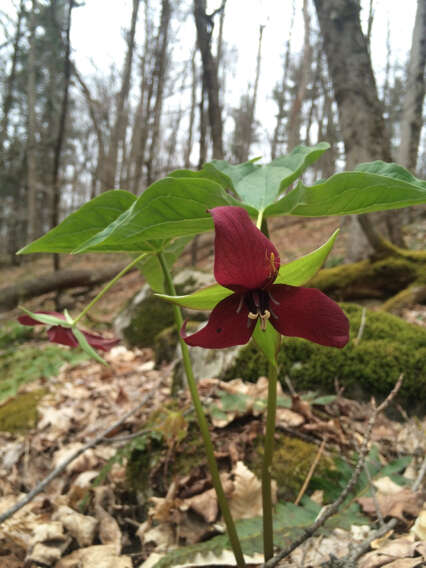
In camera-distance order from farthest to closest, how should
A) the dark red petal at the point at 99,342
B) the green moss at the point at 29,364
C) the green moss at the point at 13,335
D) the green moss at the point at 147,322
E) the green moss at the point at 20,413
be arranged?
the green moss at the point at 13,335, the green moss at the point at 147,322, the green moss at the point at 29,364, the green moss at the point at 20,413, the dark red petal at the point at 99,342

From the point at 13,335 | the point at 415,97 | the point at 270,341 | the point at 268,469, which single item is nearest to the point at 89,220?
the point at 270,341

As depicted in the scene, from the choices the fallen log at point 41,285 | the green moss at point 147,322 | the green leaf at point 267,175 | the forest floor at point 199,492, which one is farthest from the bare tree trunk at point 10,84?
the green leaf at point 267,175

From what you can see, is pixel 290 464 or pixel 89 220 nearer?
pixel 89 220

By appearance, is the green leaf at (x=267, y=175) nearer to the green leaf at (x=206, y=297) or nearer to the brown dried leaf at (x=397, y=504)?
the green leaf at (x=206, y=297)

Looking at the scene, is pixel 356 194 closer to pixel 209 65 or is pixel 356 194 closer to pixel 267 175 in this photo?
pixel 267 175

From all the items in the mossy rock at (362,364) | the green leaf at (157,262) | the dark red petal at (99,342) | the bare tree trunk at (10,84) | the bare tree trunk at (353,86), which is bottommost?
the mossy rock at (362,364)

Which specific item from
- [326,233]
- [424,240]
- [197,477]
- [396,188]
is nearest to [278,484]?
[197,477]

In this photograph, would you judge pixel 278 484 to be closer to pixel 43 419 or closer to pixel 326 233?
pixel 43 419
